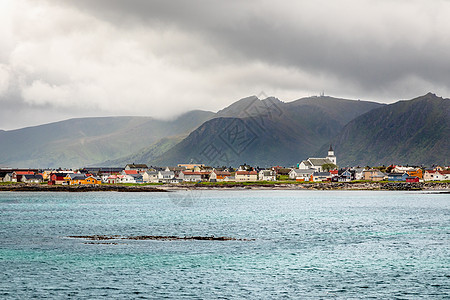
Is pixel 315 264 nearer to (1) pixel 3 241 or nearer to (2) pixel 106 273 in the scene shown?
(2) pixel 106 273

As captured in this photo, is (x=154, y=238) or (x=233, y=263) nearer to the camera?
(x=233, y=263)

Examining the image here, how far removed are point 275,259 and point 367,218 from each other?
41984 mm

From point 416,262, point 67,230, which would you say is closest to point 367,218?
point 416,262

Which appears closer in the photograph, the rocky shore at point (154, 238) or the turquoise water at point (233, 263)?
the turquoise water at point (233, 263)

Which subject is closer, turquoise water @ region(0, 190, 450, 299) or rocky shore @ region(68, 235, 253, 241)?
turquoise water @ region(0, 190, 450, 299)

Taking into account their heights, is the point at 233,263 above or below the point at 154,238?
below

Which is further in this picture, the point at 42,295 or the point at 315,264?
the point at 315,264

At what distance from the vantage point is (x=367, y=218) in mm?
78250

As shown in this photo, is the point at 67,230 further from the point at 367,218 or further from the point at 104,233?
the point at 367,218

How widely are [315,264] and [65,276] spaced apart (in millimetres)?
18656

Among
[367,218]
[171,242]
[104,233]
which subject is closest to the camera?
[171,242]

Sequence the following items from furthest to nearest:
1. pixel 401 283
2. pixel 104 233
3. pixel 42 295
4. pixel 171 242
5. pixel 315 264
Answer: pixel 104 233 < pixel 171 242 < pixel 315 264 < pixel 401 283 < pixel 42 295

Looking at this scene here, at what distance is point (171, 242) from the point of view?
49.3 meters

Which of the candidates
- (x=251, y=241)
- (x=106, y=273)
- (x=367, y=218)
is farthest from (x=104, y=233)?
(x=367, y=218)
